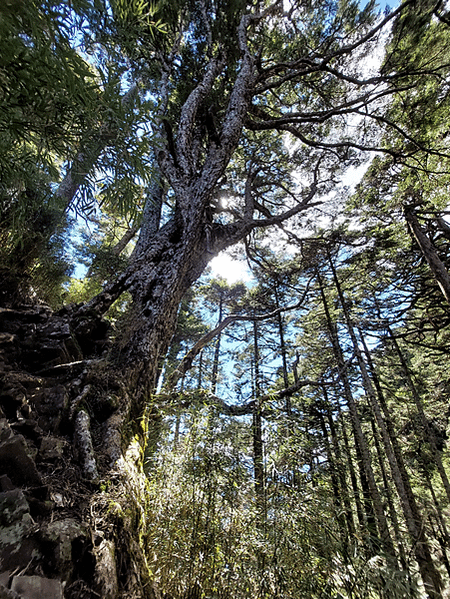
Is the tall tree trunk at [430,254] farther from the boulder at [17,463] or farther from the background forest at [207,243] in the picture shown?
the boulder at [17,463]

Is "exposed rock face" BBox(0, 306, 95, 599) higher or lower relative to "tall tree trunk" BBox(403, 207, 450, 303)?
lower

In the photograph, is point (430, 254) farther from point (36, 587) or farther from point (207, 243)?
point (36, 587)

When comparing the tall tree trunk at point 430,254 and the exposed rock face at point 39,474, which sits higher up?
the tall tree trunk at point 430,254

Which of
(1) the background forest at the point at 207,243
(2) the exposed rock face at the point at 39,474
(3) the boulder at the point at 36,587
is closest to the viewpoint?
(3) the boulder at the point at 36,587

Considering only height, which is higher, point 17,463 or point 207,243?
point 207,243

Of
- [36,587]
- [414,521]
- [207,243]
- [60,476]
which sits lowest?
[414,521]

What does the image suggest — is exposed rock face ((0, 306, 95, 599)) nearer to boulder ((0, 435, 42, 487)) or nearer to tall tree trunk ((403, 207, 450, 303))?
boulder ((0, 435, 42, 487))

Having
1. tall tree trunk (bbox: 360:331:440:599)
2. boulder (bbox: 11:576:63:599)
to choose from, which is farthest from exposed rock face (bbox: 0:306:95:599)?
tall tree trunk (bbox: 360:331:440:599)

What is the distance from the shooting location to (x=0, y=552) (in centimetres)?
103

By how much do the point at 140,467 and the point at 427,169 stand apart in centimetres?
650

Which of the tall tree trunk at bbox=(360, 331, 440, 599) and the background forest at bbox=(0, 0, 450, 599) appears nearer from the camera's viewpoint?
the background forest at bbox=(0, 0, 450, 599)

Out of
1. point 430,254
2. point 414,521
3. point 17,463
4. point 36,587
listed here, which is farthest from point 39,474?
point 430,254

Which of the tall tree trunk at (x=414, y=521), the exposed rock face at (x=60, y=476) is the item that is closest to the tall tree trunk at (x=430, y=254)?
the tall tree trunk at (x=414, y=521)

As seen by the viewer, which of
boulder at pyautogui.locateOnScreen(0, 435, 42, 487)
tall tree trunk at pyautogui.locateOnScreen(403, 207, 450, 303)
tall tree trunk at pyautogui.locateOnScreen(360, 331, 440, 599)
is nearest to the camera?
boulder at pyautogui.locateOnScreen(0, 435, 42, 487)
